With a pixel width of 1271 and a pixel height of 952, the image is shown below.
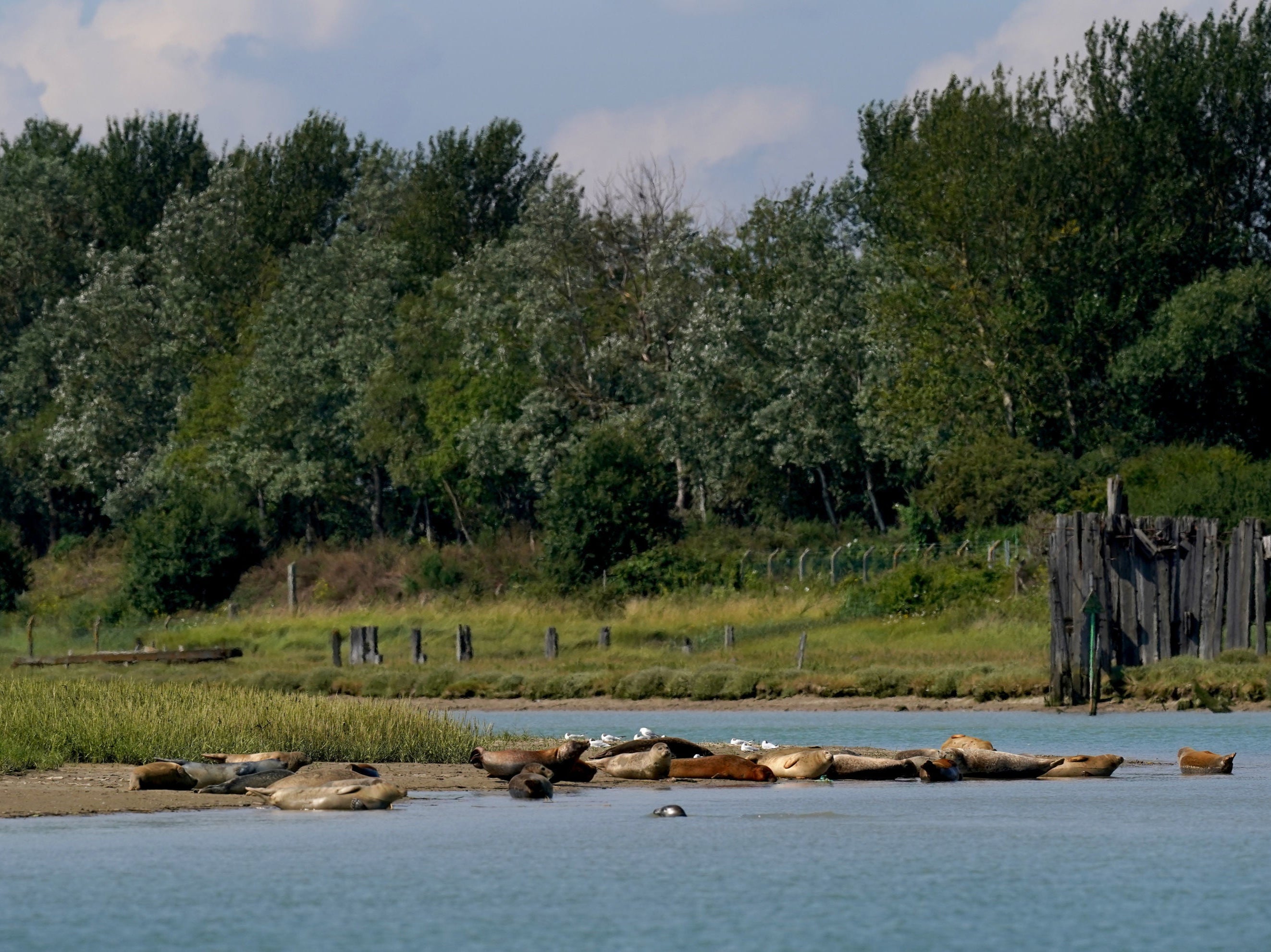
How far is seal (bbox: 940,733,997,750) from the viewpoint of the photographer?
2200 cm

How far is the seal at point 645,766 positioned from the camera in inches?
849

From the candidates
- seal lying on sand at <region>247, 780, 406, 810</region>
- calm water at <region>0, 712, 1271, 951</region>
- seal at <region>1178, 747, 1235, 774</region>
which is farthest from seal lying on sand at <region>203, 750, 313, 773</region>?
seal at <region>1178, 747, 1235, 774</region>

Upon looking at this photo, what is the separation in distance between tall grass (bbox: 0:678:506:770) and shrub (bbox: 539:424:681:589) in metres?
36.2

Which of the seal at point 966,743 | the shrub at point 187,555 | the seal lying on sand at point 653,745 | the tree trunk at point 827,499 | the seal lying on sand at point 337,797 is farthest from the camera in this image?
the shrub at point 187,555

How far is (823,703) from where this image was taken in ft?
119

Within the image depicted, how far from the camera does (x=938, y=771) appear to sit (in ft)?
70.0

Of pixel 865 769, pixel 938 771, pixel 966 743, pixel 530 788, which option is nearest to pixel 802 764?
pixel 865 769

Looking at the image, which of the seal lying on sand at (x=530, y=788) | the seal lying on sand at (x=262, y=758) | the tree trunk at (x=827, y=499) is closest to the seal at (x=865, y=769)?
the seal lying on sand at (x=530, y=788)

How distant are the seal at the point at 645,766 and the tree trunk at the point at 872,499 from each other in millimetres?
39004

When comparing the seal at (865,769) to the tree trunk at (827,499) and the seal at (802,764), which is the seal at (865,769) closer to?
the seal at (802,764)

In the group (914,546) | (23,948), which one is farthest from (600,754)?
(914,546)

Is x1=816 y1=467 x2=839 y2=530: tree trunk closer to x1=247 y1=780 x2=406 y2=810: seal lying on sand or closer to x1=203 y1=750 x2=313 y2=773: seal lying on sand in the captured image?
x1=203 y1=750 x2=313 y2=773: seal lying on sand

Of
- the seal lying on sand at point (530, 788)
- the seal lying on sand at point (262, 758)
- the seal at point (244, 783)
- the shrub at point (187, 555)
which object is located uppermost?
the shrub at point (187, 555)

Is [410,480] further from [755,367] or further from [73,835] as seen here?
[73,835]
